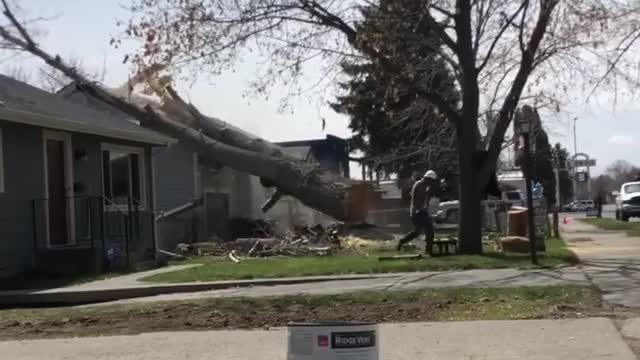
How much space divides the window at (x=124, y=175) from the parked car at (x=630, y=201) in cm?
2924

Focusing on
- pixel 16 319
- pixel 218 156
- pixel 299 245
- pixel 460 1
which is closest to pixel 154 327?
pixel 16 319

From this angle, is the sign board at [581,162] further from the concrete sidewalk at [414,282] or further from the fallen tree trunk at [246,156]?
the concrete sidewalk at [414,282]

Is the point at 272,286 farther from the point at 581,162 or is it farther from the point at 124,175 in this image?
the point at 581,162

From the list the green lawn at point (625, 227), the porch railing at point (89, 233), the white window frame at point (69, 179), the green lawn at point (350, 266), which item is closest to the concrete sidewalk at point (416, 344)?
the green lawn at point (350, 266)

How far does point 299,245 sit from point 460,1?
7.91 m

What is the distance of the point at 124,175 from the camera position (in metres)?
23.2

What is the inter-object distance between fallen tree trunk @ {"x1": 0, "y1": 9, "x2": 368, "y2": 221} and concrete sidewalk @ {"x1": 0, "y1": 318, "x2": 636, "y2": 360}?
18.1 m

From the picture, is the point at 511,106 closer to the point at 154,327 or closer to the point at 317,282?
the point at 317,282

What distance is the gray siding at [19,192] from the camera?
59.4 feet

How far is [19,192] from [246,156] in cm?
1189

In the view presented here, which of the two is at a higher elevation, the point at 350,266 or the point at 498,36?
the point at 498,36

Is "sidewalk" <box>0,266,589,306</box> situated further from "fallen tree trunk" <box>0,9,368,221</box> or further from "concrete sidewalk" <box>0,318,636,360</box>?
"fallen tree trunk" <box>0,9,368,221</box>

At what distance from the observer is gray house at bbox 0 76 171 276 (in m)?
18.3

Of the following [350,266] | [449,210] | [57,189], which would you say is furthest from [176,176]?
[449,210]
